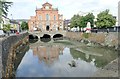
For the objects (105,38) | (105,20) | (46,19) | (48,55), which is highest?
(46,19)

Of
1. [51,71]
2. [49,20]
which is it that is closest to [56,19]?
[49,20]

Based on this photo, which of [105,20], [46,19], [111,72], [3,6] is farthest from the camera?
[46,19]

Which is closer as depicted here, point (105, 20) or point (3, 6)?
point (3, 6)

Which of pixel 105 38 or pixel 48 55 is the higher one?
pixel 105 38

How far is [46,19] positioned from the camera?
102 metres

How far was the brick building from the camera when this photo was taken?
102 meters

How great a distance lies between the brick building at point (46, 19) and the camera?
333 feet

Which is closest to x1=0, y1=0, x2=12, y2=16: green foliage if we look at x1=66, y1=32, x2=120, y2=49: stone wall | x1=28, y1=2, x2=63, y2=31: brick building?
x1=66, y1=32, x2=120, y2=49: stone wall

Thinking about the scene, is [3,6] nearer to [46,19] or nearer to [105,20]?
[105,20]

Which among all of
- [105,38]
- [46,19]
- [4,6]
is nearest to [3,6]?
[4,6]

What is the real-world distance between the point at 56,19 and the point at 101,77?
8597cm

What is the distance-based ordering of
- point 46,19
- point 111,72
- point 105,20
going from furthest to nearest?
point 46,19, point 105,20, point 111,72

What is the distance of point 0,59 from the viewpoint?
16.6 m

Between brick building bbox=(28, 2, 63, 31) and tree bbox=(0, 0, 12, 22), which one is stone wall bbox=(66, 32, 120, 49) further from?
brick building bbox=(28, 2, 63, 31)
